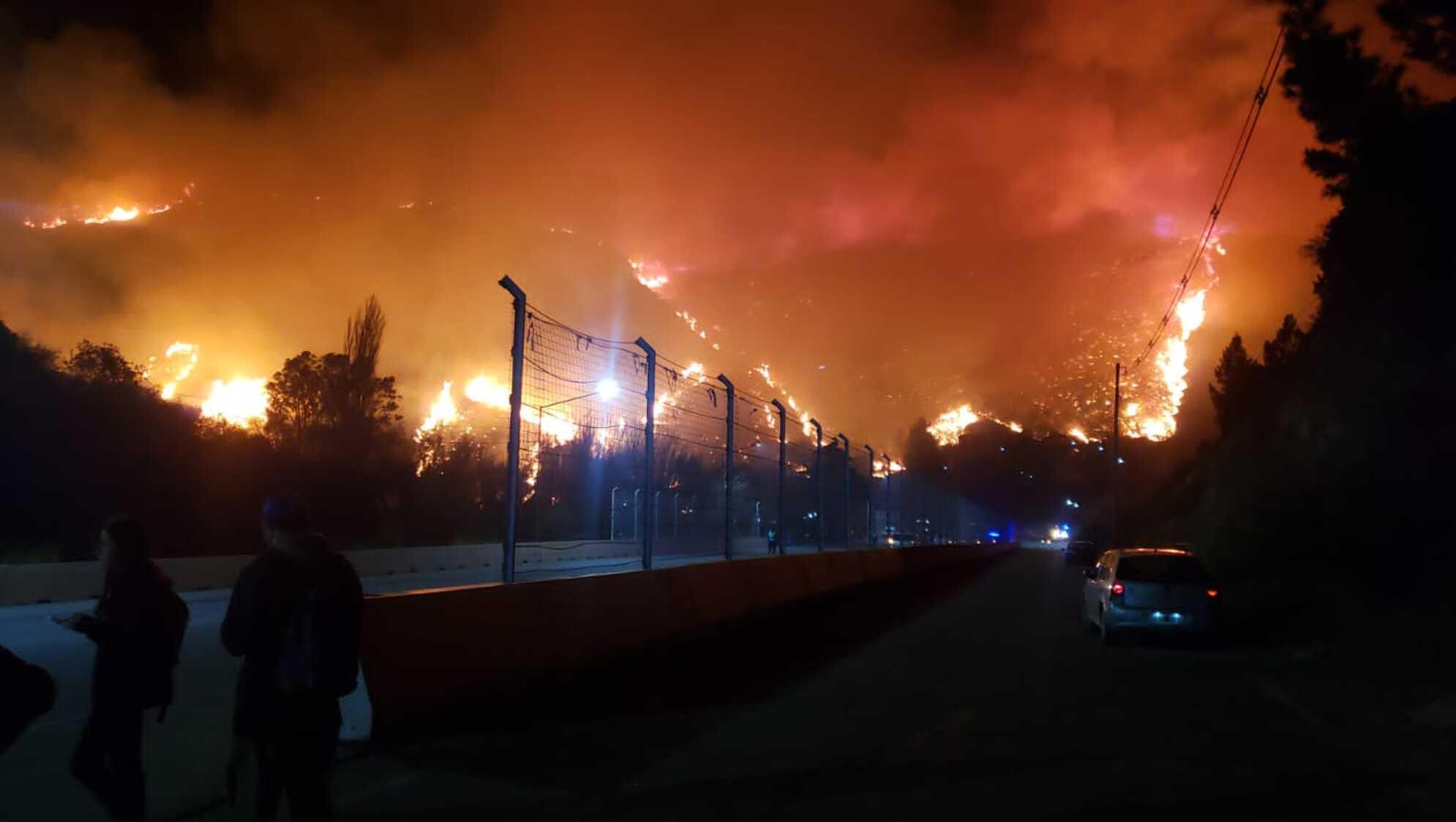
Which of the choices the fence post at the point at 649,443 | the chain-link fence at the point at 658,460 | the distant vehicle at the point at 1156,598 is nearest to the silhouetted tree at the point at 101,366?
the chain-link fence at the point at 658,460

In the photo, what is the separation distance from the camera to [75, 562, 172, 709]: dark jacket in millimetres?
5023

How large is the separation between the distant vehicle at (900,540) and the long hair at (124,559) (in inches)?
1693

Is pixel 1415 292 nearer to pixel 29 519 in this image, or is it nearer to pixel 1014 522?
pixel 29 519

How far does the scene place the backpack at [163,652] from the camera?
513cm

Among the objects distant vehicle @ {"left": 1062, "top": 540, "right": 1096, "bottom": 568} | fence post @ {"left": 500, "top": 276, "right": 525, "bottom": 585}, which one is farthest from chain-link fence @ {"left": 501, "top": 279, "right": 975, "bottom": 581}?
distant vehicle @ {"left": 1062, "top": 540, "right": 1096, "bottom": 568}

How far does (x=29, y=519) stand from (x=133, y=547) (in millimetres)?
32395

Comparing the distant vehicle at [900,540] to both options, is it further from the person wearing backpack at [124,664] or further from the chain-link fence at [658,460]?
the person wearing backpack at [124,664]

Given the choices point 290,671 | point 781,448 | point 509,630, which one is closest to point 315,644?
point 290,671

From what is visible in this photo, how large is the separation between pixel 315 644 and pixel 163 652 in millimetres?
997

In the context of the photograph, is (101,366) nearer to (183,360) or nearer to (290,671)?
(290,671)

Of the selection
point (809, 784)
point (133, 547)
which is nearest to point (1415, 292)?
point (809, 784)

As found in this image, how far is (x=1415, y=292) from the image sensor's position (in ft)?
64.8

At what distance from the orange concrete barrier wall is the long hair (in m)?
3.27

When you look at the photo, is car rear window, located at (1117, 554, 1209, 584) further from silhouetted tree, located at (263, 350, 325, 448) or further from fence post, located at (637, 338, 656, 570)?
silhouetted tree, located at (263, 350, 325, 448)
